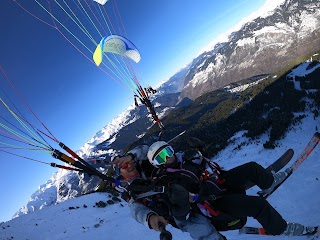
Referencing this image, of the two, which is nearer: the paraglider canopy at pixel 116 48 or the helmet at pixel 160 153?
the helmet at pixel 160 153

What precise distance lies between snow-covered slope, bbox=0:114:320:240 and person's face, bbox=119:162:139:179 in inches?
243

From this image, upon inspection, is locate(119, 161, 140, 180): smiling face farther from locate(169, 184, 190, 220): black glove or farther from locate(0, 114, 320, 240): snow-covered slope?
locate(0, 114, 320, 240): snow-covered slope

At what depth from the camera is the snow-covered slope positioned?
41.2ft

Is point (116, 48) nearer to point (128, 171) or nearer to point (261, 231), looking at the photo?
point (128, 171)

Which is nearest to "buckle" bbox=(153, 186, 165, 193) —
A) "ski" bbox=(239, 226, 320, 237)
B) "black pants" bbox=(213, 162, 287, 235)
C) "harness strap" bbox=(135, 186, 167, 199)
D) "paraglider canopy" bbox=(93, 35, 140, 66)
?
"harness strap" bbox=(135, 186, 167, 199)

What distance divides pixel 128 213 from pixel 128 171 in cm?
2290

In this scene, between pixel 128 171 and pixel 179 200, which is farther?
pixel 128 171

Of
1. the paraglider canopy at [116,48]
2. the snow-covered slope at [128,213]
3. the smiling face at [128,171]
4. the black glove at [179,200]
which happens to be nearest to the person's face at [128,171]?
the smiling face at [128,171]

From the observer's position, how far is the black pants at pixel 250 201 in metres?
6.09

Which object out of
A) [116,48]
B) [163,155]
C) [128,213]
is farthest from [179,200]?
[128,213]

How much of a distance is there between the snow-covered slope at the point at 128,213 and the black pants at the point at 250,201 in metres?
4.25

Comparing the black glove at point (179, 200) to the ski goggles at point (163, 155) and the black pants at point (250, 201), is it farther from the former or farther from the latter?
the black pants at point (250, 201)

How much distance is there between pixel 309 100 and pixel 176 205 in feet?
122

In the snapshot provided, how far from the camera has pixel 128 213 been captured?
2825cm
